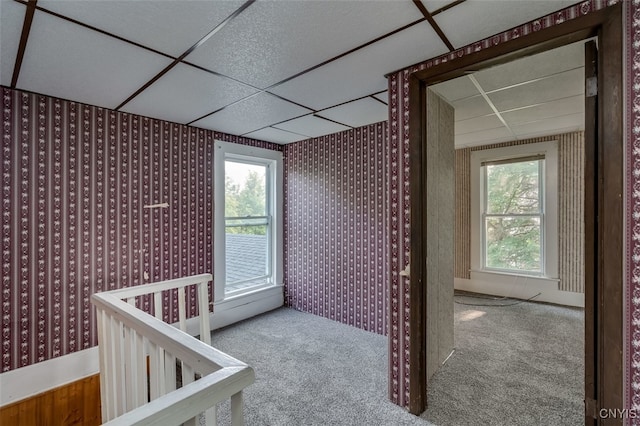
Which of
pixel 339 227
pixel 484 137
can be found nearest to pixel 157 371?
pixel 339 227

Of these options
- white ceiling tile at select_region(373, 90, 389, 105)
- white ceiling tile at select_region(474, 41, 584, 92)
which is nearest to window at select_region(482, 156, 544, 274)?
white ceiling tile at select_region(474, 41, 584, 92)

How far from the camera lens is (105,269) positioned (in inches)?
103

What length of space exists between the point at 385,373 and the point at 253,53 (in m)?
2.50

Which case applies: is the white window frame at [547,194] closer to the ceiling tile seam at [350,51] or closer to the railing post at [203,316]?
the ceiling tile seam at [350,51]

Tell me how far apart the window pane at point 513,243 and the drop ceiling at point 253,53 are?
1.96m

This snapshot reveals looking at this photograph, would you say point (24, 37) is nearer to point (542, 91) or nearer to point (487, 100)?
point (487, 100)

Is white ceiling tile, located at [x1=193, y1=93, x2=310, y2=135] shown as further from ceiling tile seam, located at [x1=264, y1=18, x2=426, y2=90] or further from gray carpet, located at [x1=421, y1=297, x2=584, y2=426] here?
gray carpet, located at [x1=421, y1=297, x2=584, y2=426]

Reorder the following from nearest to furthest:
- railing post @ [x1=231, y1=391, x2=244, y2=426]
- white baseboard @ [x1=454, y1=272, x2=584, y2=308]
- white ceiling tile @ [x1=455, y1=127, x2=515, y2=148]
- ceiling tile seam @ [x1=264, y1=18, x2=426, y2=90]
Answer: railing post @ [x1=231, y1=391, x2=244, y2=426]
ceiling tile seam @ [x1=264, y1=18, x2=426, y2=90]
white ceiling tile @ [x1=455, y1=127, x2=515, y2=148]
white baseboard @ [x1=454, y1=272, x2=584, y2=308]

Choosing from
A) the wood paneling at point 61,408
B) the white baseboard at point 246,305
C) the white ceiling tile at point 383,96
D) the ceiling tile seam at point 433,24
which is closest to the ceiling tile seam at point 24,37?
the ceiling tile seam at point 433,24

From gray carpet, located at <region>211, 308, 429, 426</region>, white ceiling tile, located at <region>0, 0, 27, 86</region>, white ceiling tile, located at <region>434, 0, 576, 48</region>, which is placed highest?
white ceiling tile, located at <region>434, 0, 576, 48</region>

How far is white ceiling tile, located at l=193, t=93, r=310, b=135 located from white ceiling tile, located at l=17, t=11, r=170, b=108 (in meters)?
0.73

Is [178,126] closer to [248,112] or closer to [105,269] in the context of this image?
[248,112]

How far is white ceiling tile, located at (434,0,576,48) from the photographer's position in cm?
135

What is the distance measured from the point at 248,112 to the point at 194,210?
1246 millimetres
